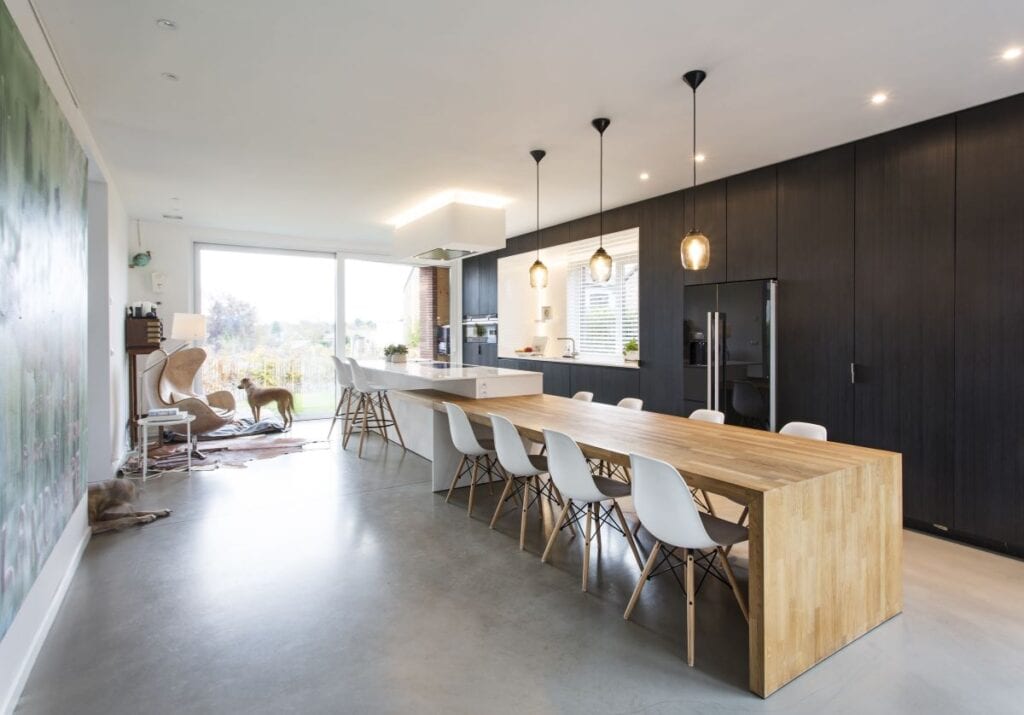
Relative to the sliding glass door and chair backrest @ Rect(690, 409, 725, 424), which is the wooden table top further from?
the sliding glass door

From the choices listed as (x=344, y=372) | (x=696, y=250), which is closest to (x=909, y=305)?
(x=696, y=250)

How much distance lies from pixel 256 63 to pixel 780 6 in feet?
8.47

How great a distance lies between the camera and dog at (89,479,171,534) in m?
3.54

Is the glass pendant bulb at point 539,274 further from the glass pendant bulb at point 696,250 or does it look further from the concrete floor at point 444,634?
the concrete floor at point 444,634

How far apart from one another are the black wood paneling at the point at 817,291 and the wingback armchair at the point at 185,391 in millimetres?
5990

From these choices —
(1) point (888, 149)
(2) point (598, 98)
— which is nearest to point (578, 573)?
(2) point (598, 98)

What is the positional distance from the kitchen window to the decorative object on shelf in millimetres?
5485

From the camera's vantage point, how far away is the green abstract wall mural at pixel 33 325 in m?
1.76

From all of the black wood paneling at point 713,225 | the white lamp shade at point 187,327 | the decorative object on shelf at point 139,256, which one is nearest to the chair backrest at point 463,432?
the black wood paneling at point 713,225

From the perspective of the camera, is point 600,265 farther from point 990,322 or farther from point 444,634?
point 444,634

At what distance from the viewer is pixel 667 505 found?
2.14 meters

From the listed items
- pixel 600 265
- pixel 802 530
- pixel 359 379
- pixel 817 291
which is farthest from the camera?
pixel 359 379

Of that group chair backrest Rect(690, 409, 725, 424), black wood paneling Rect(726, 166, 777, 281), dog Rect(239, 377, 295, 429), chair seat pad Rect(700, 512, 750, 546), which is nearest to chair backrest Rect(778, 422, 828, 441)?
chair backrest Rect(690, 409, 725, 424)

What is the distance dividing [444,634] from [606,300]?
16.8ft
